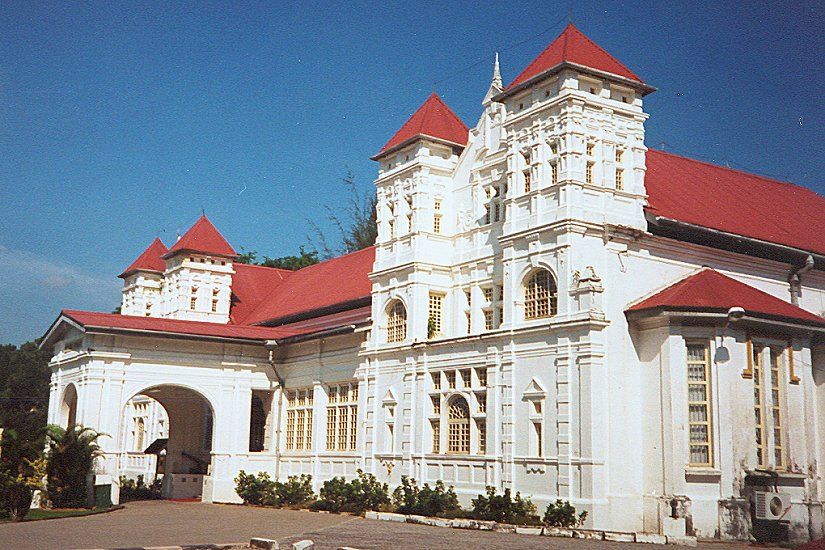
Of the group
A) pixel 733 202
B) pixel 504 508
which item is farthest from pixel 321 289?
pixel 504 508

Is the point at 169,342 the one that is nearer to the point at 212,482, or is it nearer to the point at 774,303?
the point at 212,482

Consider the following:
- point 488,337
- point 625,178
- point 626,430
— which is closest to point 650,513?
point 626,430

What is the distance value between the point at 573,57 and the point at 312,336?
1492 cm

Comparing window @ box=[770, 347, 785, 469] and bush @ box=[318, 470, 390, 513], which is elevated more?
window @ box=[770, 347, 785, 469]

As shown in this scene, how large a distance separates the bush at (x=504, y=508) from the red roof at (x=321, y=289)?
12332mm

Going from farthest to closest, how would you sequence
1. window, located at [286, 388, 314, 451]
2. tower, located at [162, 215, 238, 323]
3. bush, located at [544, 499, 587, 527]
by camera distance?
tower, located at [162, 215, 238, 323], window, located at [286, 388, 314, 451], bush, located at [544, 499, 587, 527]

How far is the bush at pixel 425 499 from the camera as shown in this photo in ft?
87.5

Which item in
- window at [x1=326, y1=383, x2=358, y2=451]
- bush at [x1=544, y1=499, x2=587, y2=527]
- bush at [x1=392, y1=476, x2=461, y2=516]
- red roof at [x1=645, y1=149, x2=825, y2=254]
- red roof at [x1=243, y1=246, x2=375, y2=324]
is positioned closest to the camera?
bush at [x1=544, y1=499, x2=587, y2=527]

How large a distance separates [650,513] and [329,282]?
72.7ft

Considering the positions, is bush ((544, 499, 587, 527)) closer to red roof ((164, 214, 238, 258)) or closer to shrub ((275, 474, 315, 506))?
shrub ((275, 474, 315, 506))

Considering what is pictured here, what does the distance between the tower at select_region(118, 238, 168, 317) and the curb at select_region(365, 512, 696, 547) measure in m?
28.9

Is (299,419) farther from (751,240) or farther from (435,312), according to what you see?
(751,240)

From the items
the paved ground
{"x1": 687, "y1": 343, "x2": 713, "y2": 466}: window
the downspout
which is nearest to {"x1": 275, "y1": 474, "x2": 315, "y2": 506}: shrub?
the downspout

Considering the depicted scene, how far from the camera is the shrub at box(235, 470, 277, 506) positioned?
34625 mm
